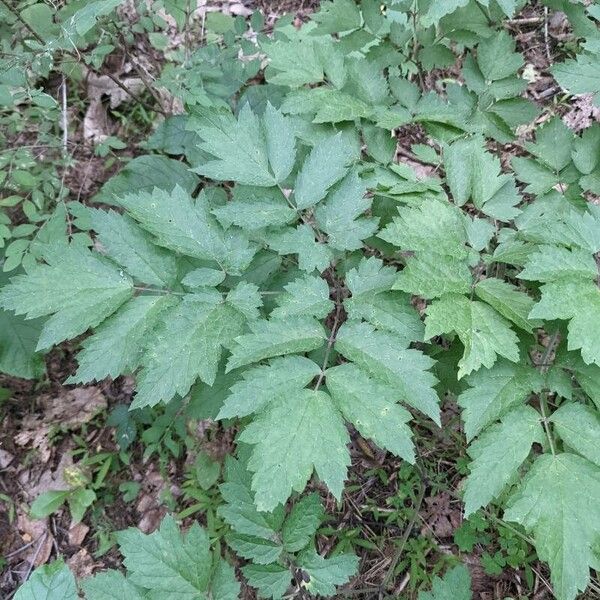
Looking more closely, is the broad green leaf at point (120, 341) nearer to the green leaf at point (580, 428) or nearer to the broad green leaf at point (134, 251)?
the broad green leaf at point (134, 251)

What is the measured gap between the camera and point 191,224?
5.74 feet

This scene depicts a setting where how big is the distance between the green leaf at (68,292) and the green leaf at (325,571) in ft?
3.43

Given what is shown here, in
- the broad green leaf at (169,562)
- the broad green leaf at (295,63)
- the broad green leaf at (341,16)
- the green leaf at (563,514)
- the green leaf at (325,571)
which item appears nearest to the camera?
the green leaf at (563,514)

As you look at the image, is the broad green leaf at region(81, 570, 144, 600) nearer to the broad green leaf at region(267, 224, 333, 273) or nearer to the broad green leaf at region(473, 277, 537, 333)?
the broad green leaf at region(267, 224, 333, 273)

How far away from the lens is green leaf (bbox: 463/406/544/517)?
1.52 m

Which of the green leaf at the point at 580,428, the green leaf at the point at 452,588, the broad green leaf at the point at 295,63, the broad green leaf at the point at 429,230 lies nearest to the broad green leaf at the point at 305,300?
the broad green leaf at the point at 429,230

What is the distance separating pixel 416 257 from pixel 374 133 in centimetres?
65

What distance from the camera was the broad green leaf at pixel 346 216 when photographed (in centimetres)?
174

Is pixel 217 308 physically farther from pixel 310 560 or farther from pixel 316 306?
pixel 310 560

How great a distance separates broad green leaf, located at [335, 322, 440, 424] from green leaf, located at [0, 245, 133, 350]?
685 mm

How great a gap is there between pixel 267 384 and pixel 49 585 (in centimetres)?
79

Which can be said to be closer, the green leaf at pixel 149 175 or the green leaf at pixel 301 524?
the green leaf at pixel 301 524

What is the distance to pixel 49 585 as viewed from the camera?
155 cm

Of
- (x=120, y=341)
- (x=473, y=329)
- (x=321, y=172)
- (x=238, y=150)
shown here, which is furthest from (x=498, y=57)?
(x=120, y=341)
